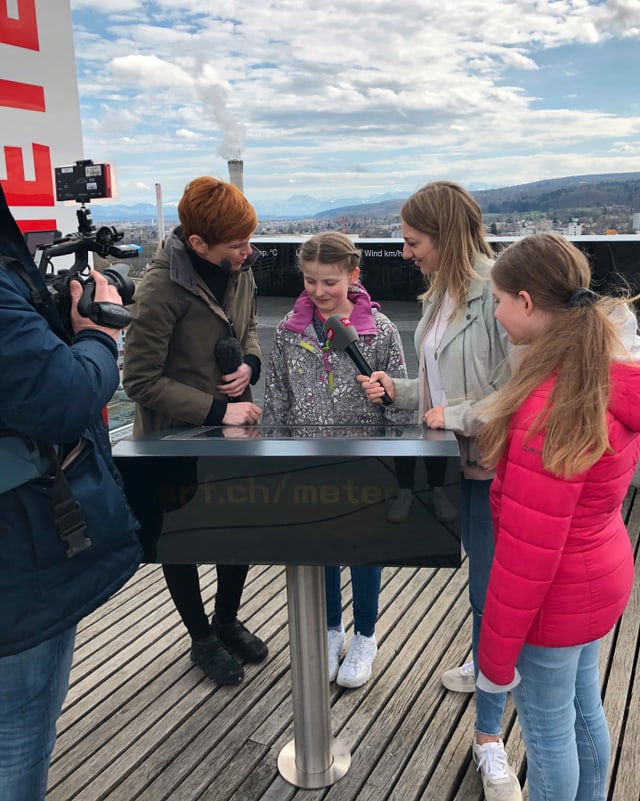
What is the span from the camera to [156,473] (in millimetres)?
1482

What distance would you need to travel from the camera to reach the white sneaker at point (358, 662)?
7.85ft

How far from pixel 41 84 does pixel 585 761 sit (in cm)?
309

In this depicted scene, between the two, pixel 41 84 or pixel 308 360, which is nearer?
pixel 308 360

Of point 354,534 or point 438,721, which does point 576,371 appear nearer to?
point 354,534

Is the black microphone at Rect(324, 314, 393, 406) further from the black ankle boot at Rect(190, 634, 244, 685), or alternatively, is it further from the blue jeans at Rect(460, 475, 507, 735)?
the black ankle boot at Rect(190, 634, 244, 685)

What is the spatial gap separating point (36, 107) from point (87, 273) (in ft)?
6.25

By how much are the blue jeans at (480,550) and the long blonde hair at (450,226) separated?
0.48 metres

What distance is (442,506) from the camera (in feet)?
4.59

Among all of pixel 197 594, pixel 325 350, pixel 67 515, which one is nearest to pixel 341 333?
pixel 325 350

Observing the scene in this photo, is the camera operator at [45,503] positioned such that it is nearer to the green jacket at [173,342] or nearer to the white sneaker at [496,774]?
the green jacket at [173,342]

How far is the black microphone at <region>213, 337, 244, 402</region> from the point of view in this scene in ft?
7.11

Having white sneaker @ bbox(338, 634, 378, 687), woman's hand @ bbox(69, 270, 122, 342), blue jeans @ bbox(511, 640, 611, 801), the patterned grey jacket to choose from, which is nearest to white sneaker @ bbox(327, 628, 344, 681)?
white sneaker @ bbox(338, 634, 378, 687)

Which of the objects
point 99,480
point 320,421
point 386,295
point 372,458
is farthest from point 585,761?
point 386,295

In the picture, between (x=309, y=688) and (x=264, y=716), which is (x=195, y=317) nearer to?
(x=309, y=688)
